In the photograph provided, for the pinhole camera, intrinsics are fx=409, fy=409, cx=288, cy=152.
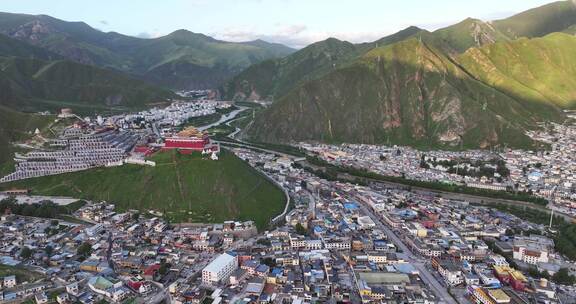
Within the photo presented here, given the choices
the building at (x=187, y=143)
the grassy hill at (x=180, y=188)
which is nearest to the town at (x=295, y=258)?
the grassy hill at (x=180, y=188)

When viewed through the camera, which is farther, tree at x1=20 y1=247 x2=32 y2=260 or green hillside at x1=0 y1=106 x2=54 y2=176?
green hillside at x1=0 y1=106 x2=54 y2=176

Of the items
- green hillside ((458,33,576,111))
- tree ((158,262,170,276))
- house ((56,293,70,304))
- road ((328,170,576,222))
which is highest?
Result: green hillside ((458,33,576,111))

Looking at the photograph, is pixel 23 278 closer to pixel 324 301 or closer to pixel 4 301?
pixel 4 301

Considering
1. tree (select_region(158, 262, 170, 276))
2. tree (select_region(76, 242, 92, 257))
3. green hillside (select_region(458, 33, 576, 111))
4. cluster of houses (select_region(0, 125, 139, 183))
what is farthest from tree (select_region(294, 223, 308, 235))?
green hillside (select_region(458, 33, 576, 111))

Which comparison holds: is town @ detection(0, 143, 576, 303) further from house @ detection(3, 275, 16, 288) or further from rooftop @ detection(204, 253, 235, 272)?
rooftop @ detection(204, 253, 235, 272)

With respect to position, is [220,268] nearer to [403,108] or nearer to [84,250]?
[84,250]

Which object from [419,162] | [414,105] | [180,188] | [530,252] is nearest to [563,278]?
[530,252]

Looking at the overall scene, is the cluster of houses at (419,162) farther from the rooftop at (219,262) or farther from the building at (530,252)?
the rooftop at (219,262)
